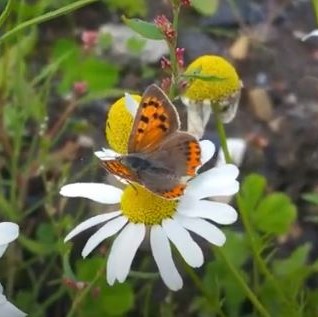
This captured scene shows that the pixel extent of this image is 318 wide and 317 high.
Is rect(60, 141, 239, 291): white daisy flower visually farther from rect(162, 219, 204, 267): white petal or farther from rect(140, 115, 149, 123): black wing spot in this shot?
rect(140, 115, 149, 123): black wing spot

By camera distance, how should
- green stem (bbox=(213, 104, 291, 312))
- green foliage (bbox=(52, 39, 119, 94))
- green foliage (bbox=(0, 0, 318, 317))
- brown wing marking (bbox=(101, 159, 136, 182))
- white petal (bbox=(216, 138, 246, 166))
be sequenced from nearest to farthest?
brown wing marking (bbox=(101, 159, 136, 182)) → green stem (bbox=(213, 104, 291, 312)) → green foliage (bbox=(0, 0, 318, 317)) → white petal (bbox=(216, 138, 246, 166)) → green foliage (bbox=(52, 39, 119, 94))

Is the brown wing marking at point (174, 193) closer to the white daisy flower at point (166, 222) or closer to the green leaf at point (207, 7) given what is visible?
the white daisy flower at point (166, 222)

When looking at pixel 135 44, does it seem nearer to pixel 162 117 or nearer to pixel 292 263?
pixel 292 263

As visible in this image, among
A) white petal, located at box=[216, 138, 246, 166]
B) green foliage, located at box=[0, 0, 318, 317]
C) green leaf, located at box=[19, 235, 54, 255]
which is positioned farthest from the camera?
white petal, located at box=[216, 138, 246, 166]

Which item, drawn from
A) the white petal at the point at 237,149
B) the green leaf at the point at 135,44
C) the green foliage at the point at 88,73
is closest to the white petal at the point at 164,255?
the white petal at the point at 237,149

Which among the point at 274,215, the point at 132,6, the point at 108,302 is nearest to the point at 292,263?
the point at 274,215

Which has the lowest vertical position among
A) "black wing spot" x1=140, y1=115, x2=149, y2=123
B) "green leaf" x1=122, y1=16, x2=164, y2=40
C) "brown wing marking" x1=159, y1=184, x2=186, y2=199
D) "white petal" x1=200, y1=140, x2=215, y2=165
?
"white petal" x1=200, y1=140, x2=215, y2=165

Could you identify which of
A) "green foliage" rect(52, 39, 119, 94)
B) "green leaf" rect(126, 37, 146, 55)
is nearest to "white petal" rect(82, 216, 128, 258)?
"green foliage" rect(52, 39, 119, 94)
